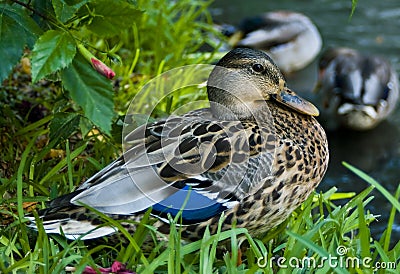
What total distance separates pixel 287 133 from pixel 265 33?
14.7 ft

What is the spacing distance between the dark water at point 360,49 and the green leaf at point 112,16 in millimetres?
2153

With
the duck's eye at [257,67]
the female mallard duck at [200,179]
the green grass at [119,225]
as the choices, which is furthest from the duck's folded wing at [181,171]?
the duck's eye at [257,67]

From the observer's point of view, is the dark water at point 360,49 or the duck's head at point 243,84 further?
the dark water at point 360,49

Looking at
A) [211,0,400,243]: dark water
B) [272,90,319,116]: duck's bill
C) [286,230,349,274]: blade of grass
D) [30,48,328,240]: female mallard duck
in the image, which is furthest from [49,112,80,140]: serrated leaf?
[211,0,400,243]: dark water

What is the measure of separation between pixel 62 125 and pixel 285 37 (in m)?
4.82

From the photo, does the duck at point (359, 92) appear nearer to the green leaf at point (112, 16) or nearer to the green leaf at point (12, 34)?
the green leaf at point (112, 16)

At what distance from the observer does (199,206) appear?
2.86 m

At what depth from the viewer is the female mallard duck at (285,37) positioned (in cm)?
739

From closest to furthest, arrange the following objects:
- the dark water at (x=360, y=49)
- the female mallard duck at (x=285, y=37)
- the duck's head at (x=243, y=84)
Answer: the duck's head at (x=243, y=84) < the dark water at (x=360, y=49) < the female mallard duck at (x=285, y=37)

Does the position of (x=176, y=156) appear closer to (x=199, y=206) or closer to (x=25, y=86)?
(x=199, y=206)

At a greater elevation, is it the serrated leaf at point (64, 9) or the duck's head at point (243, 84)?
the serrated leaf at point (64, 9)

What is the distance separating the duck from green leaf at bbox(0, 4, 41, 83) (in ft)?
11.9

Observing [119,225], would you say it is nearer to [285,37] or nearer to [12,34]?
[12,34]

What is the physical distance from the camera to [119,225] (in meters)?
2.71
